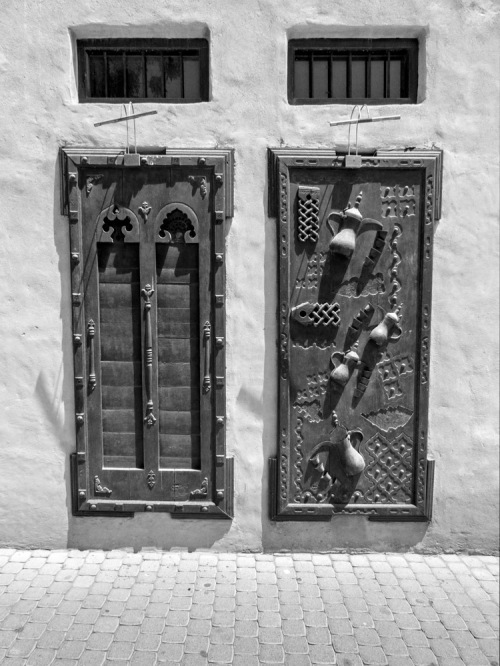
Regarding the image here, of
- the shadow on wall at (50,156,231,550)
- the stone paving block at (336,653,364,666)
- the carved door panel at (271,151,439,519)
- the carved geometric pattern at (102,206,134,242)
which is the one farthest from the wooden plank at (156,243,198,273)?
the stone paving block at (336,653,364,666)

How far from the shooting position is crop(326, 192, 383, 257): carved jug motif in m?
3.70

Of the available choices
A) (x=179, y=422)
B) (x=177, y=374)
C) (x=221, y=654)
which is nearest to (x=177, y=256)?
(x=177, y=374)

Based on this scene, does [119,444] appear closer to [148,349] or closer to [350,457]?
[148,349]

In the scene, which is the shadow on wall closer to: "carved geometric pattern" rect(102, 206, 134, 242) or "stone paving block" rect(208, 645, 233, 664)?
"stone paving block" rect(208, 645, 233, 664)

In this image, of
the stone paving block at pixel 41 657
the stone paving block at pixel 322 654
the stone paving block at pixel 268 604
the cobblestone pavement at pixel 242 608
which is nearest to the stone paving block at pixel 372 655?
the cobblestone pavement at pixel 242 608

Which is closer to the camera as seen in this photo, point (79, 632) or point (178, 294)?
point (79, 632)

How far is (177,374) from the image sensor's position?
390 centimetres

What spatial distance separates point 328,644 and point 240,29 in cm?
374

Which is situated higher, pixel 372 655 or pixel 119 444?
pixel 119 444

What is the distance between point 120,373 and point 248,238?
1271mm

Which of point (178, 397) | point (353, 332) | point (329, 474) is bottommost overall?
point (329, 474)

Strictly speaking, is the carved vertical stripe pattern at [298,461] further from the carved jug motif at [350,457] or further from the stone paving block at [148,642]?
the stone paving block at [148,642]

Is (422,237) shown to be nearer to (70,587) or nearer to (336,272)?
(336,272)

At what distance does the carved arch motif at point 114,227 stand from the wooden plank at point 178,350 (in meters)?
0.72
